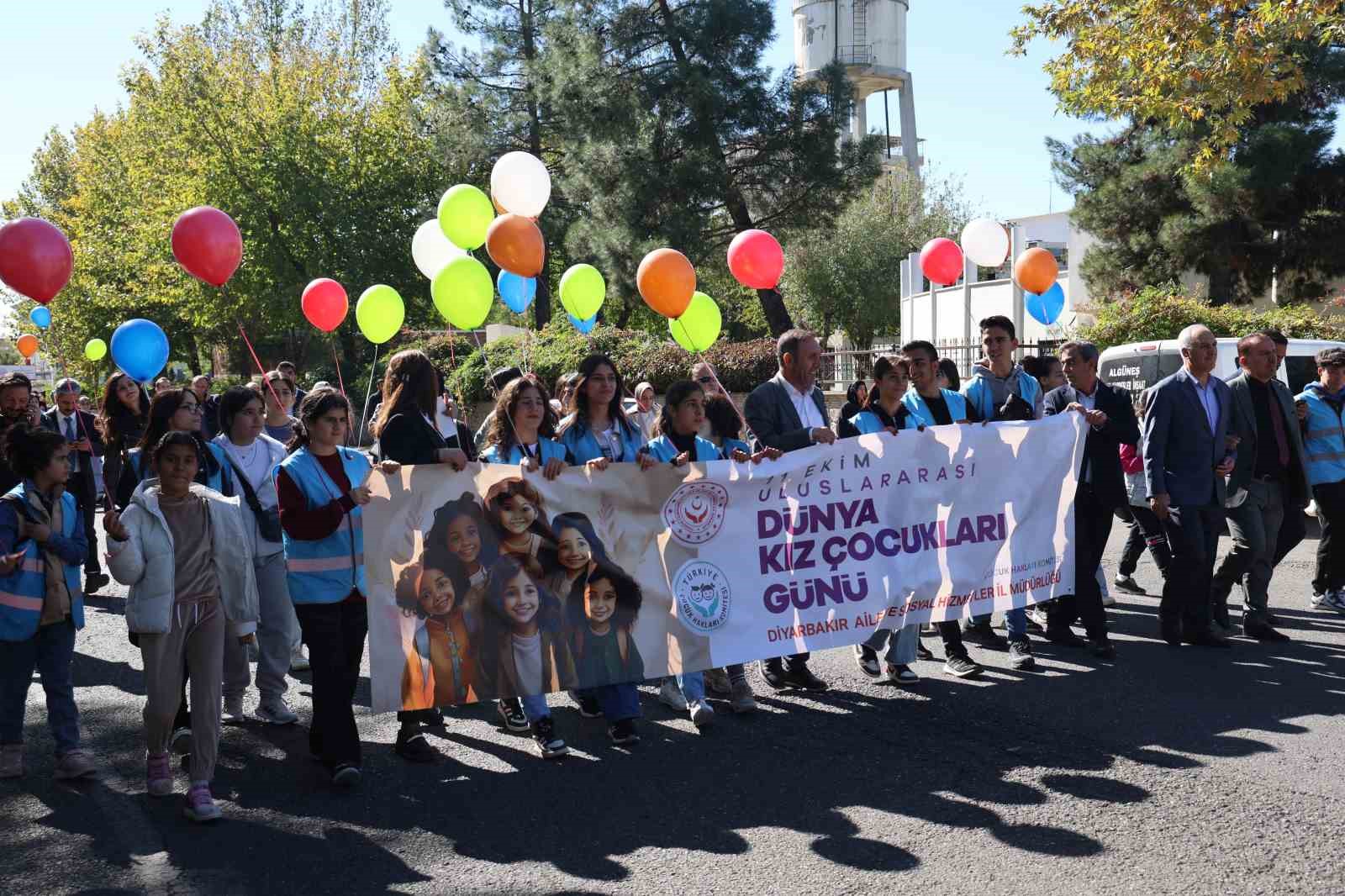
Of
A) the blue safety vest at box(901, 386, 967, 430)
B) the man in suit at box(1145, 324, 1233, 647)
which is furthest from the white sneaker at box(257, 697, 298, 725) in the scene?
the man in suit at box(1145, 324, 1233, 647)

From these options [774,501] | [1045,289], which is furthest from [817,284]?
[774,501]

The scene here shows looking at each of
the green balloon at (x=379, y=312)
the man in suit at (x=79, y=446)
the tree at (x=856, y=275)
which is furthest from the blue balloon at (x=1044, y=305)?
the tree at (x=856, y=275)

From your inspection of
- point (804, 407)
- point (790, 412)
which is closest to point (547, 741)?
point (790, 412)

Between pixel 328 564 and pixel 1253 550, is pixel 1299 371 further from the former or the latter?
pixel 328 564

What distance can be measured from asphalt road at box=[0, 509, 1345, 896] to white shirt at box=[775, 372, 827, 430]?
58.7 inches

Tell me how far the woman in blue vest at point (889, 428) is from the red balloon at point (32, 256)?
4.56 meters

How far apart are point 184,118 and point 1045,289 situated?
1249 inches

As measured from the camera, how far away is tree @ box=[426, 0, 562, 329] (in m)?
29.8

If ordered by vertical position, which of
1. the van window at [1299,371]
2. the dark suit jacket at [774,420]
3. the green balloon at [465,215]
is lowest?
the dark suit jacket at [774,420]

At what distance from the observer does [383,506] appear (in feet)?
17.5

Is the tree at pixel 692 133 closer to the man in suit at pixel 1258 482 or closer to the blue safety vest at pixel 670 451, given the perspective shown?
the man in suit at pixel 1258 482

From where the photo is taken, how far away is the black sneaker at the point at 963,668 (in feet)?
21.7

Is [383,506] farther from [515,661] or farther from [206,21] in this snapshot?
[206,21]

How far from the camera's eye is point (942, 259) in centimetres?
897
